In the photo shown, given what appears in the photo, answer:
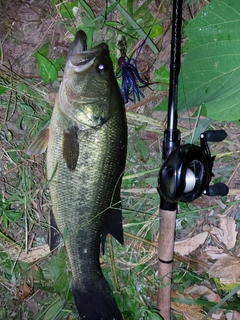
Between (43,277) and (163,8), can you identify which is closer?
(163,8)

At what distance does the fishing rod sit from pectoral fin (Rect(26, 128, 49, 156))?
2.48 feet

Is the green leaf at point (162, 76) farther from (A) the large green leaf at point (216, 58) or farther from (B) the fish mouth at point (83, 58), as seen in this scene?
(B) the fish mouth at point (83, 58)

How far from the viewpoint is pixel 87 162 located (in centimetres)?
209

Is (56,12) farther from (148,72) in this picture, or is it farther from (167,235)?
(167,235)

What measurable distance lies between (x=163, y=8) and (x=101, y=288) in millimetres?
2027

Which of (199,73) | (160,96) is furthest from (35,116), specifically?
(199,73)

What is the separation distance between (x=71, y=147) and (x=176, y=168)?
64 centimetres

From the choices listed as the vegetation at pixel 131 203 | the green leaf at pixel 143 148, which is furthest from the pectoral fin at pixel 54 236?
the green leaf at pixel 143 148

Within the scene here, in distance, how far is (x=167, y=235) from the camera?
225cm

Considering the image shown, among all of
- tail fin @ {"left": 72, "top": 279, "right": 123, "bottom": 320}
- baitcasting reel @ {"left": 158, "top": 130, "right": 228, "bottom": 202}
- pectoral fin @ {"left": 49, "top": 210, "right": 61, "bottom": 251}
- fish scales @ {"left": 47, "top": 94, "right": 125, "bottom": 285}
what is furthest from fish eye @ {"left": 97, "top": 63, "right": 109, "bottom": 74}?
tail fin @ {"left": 72, "top": 279, "right": 123, "bottom": 320}

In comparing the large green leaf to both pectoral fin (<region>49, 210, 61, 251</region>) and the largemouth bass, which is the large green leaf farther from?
pectoral fin (<region>49, 210, 61, 251</region>)

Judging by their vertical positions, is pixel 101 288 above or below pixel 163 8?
below

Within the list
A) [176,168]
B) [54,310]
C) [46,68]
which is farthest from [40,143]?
[54,310]

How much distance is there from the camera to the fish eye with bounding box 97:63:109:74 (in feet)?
6.53
